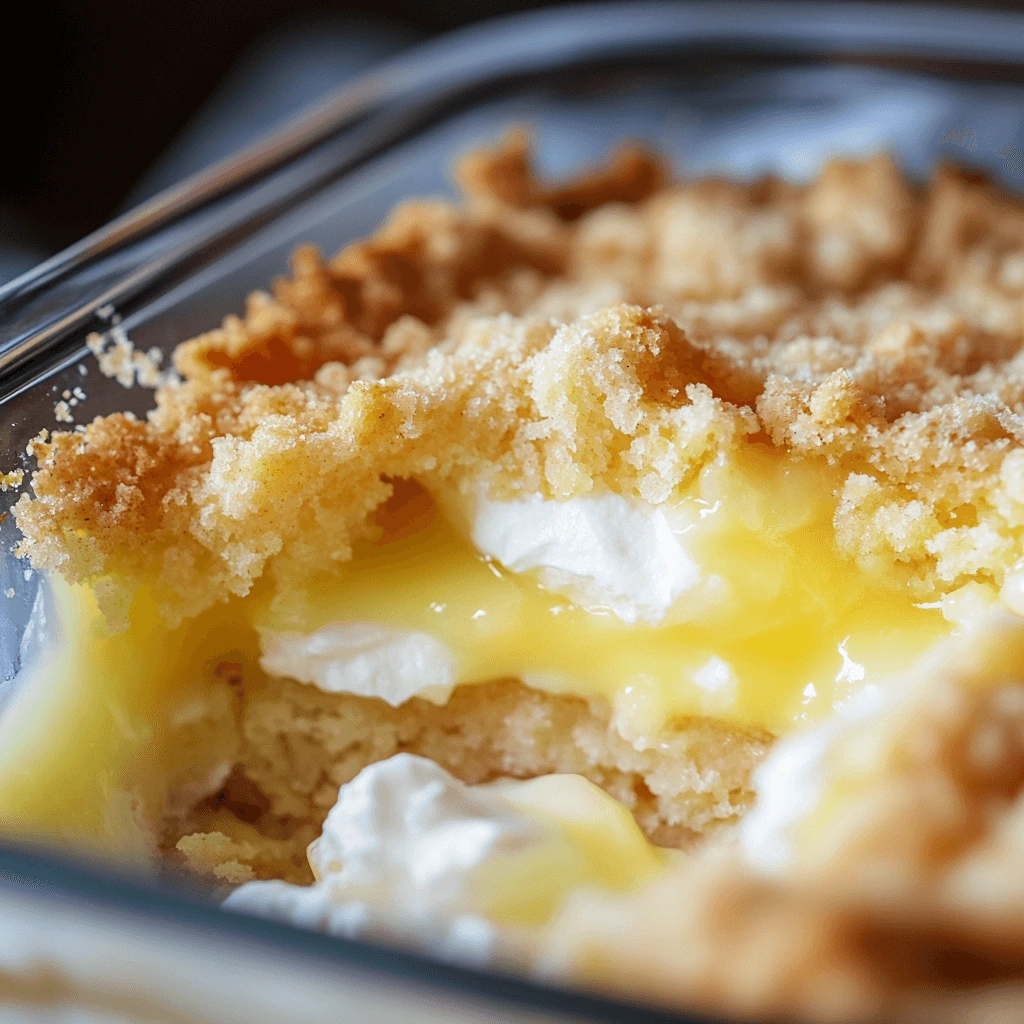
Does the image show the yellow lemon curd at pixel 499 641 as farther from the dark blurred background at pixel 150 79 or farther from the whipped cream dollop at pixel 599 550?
the dark blurred background at pixel 150 79

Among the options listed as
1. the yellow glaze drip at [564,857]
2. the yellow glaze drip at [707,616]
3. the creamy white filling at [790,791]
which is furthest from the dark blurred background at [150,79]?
the creamy white filling at [790,791]

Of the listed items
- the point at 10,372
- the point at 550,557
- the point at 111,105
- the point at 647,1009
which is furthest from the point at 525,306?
the point at 111,105

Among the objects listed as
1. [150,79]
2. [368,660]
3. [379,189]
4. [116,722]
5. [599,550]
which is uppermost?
[150,79]

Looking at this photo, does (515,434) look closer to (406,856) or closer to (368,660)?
(368,660)

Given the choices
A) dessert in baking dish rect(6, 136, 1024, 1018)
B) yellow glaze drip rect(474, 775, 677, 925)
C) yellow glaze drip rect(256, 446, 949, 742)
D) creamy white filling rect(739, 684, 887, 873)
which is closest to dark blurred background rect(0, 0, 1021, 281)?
dessert in baking dish rect(6, 136, 1024, 1018)

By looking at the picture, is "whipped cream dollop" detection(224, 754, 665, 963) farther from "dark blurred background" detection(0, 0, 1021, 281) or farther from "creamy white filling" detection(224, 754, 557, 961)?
"dark blurred background" detection(0, 0, 1021, 281)

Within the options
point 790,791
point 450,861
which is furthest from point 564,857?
point 790,791
